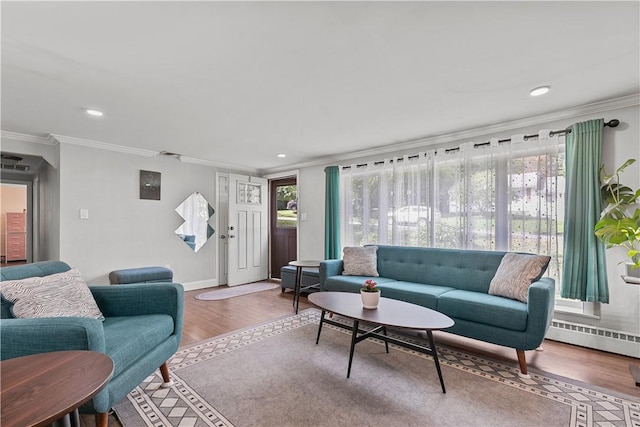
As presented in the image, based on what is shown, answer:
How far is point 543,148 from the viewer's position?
9.82ft

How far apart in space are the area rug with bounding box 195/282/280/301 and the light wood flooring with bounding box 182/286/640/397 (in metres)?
0.23

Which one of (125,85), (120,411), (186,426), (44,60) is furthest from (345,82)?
(120,411)

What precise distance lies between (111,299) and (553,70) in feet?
11.6

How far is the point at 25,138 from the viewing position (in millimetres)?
3676

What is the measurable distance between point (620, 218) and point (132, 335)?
3.72m

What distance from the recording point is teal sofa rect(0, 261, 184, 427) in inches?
53.4

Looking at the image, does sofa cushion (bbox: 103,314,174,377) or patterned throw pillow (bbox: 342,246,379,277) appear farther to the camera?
patterned throw pillow (bbox: 342,246,379,277)

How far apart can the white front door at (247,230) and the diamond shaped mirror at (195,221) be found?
0.40 m

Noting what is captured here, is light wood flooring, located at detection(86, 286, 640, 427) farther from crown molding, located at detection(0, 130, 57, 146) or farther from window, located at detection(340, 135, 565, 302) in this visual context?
crown molding, located at detection(0, 130, 57, 146)

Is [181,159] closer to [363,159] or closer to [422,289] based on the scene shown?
[363,159]

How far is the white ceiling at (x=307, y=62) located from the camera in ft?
5.02

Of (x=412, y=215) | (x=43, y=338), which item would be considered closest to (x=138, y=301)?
(x=43, y=338)

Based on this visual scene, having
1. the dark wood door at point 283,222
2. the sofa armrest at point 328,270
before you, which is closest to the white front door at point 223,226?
the dark wood door at point 283,222

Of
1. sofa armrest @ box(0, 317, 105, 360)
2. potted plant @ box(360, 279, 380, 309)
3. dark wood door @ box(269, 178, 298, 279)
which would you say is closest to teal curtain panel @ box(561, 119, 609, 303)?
potted plant @ box(360, 279, 380, 309)
